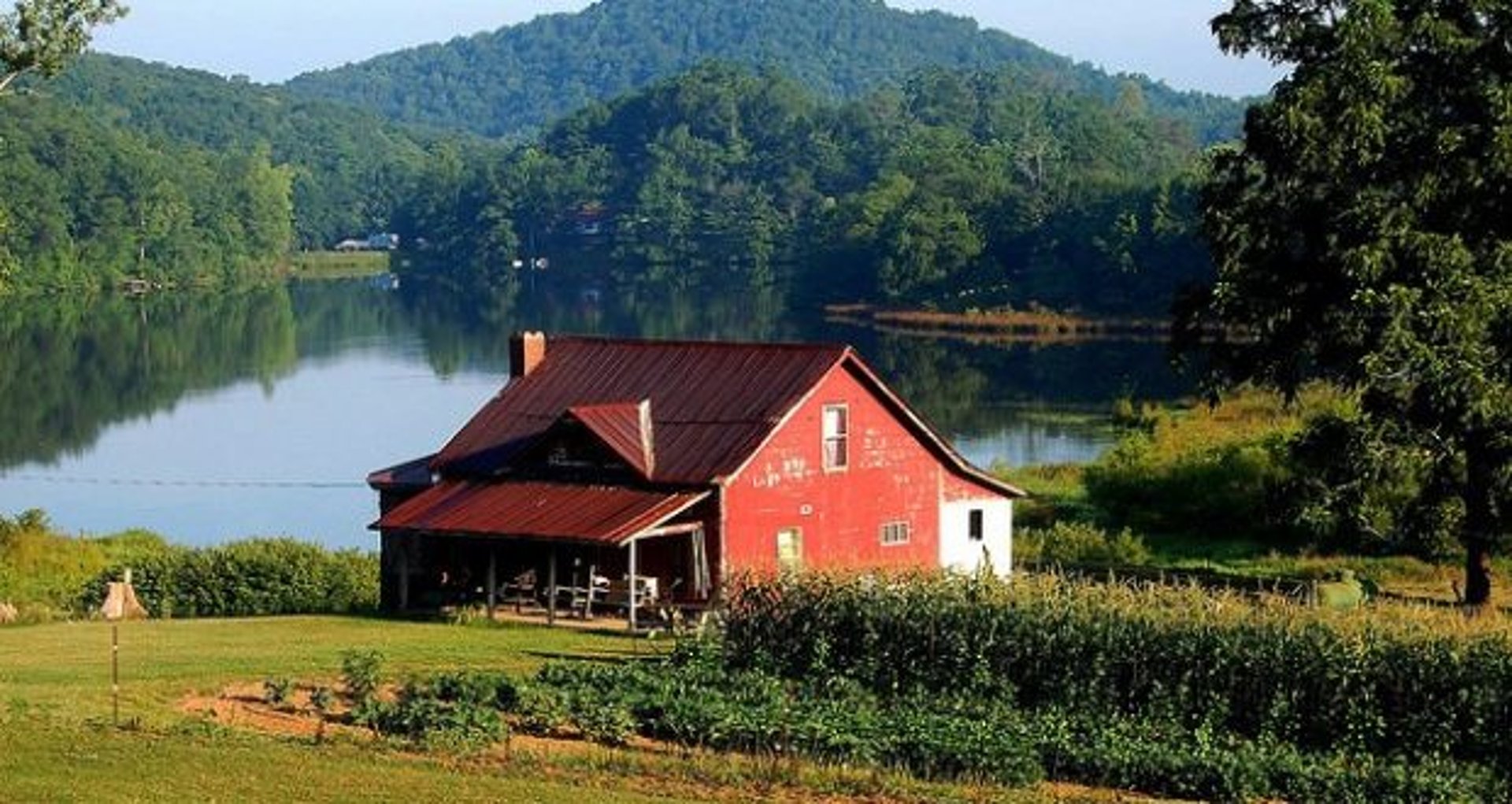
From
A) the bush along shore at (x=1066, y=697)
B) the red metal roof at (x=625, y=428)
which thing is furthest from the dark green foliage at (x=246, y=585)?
the bush along shore at (x=1066, y=697)

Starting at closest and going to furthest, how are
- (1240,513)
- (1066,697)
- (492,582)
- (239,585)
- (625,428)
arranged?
(1066,697), (492,582), (625,428), (239,585), (1240,513)

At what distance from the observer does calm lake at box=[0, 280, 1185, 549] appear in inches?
2884

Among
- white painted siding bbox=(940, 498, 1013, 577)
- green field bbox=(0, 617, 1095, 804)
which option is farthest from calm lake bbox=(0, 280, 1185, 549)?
green field bbox=(0, 617, 1095, 804)

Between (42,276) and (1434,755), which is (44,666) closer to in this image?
(1434,755)

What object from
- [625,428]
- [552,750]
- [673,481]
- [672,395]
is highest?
[672,395]

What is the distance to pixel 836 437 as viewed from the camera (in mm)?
45844

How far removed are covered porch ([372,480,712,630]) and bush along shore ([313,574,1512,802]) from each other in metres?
8.71

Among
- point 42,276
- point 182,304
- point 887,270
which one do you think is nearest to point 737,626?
point 887,270

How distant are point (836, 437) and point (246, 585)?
1125 centimetres

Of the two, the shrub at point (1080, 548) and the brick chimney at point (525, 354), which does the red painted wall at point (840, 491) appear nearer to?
the shrub at point (1080, 548)

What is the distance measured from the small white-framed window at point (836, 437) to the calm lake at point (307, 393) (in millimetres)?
19999

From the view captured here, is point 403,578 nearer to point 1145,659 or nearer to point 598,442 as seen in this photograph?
point 598,442

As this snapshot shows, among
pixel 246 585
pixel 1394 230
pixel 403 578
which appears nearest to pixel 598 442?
pixel 403 578

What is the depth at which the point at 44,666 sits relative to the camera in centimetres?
3388
